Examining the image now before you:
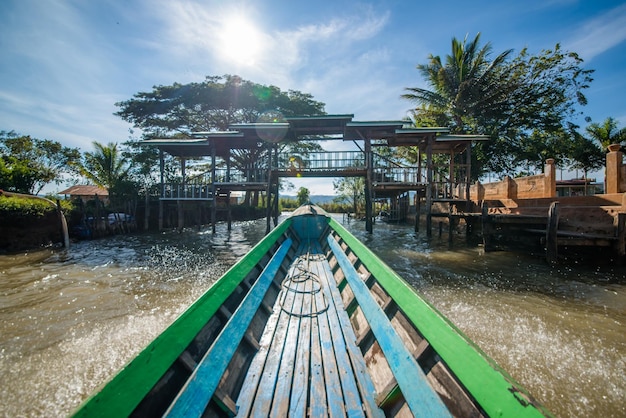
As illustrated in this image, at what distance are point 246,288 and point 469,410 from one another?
2.32 m

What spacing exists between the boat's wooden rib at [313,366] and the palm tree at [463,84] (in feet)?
64.8

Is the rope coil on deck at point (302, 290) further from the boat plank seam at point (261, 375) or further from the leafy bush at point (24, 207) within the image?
the leafy bush at point (24, 207)

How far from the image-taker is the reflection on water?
2.54 m

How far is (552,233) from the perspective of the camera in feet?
22.6

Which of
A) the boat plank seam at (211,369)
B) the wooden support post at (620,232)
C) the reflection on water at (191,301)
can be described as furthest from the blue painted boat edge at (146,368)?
the wooden support post at (620,232)

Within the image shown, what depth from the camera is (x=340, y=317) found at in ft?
8.82

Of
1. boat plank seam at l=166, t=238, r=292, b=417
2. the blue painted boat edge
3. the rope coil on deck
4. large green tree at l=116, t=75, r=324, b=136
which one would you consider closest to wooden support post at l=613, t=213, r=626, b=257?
the rope coil on deck

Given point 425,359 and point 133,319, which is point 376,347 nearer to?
point 425,359

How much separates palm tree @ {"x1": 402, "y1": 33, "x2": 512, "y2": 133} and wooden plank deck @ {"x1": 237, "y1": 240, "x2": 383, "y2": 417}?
19.8 m

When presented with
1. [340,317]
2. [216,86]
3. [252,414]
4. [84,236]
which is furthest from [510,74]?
[84,236]

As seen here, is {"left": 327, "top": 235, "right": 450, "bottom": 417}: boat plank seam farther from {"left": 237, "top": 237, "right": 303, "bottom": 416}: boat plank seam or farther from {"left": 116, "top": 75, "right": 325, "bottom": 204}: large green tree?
{"left": 116, "top": 75, "right": 325, "bottom": 204}: large green tree

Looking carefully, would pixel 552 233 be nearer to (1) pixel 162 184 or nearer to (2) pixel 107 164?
(1) pixel 162 184

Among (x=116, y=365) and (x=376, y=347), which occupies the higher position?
(x=376, y=347)

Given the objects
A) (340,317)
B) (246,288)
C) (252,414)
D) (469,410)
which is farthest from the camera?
(246,288)
